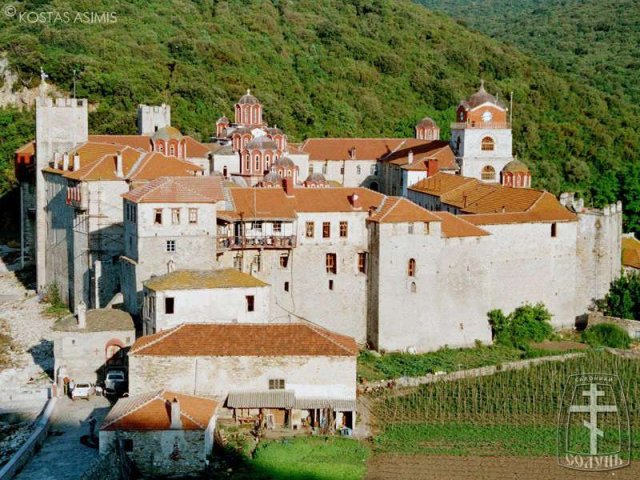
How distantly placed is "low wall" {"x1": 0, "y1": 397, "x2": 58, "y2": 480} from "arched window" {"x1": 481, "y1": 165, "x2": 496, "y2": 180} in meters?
31.0

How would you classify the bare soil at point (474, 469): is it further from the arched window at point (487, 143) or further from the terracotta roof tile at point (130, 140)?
the arched window at point (487, 143)

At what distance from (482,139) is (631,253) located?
418 inches

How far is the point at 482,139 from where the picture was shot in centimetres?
5550

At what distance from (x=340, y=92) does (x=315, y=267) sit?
158ft

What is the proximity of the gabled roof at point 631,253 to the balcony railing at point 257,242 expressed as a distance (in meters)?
18.5

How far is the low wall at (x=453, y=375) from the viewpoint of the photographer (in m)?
35.3

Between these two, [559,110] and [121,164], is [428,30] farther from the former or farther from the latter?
[121,164]

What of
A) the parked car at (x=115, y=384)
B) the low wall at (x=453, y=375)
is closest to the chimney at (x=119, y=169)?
the parked car at (x=115, y=384)

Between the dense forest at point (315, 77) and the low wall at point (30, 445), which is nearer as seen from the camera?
the low wall at point (30, 445)

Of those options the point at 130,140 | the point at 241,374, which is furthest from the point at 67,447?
the point at 130,140

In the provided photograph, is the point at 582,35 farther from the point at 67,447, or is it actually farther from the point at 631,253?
the point at 67,447

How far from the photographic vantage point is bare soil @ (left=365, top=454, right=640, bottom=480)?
2809 cm

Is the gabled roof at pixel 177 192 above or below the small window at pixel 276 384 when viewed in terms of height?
above

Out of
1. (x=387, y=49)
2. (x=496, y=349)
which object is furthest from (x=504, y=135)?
(x=387, y=49)
